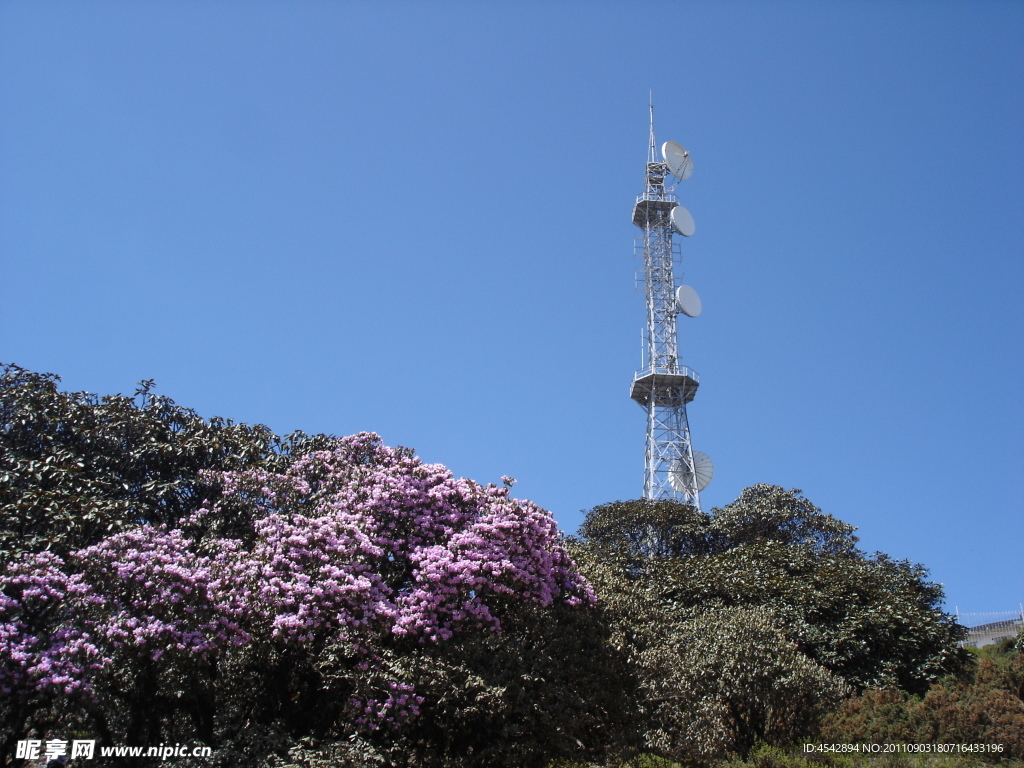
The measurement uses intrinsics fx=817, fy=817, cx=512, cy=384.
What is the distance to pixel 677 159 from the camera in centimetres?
4144

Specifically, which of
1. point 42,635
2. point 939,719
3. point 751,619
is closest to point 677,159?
point 751,619

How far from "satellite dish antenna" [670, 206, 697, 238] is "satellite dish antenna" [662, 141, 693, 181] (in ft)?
8.13

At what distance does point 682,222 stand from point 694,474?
40.2ft

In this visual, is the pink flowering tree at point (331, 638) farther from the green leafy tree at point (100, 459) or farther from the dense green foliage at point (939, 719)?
the dense green foliage at point (939, 719)

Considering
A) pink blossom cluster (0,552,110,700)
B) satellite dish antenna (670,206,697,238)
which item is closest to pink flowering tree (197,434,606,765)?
pink blossom cluster (0,552,110,700)

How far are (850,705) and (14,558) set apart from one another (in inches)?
562

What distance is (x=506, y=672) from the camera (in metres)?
11.1

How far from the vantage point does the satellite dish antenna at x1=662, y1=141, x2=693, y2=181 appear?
41.3 meters

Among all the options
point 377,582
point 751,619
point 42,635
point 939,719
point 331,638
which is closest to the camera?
point 42,635

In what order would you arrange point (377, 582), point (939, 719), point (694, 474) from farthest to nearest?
point (694, 474), point (939, 719), point (377, 582)

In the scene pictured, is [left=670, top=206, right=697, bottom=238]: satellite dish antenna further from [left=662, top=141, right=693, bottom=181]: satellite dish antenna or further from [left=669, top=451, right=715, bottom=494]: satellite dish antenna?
[left=669, top=451, right=715, bottom=494]: satellite dish antenna

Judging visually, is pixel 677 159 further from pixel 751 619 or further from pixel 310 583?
pixel 310 583

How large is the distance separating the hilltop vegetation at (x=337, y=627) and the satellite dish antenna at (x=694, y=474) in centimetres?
2069

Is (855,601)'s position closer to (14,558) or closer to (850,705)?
(850,705)
